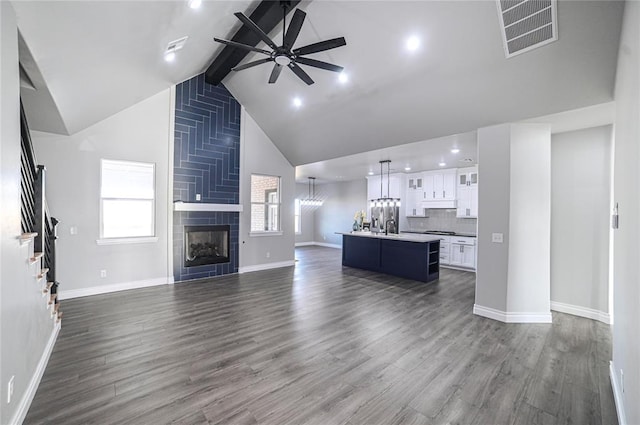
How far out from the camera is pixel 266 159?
7223mm

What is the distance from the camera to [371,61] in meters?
3.91

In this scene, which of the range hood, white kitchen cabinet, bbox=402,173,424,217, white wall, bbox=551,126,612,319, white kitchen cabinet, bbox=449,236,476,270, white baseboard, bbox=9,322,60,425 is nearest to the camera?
white baseboard, bbox=9,322,60,425

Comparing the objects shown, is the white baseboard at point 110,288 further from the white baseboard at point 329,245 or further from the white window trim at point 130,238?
the white baseboard at point 329,245

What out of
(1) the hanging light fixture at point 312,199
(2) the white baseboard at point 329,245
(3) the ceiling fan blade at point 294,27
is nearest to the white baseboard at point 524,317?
(3) the ceiling fan blade at point 294,27

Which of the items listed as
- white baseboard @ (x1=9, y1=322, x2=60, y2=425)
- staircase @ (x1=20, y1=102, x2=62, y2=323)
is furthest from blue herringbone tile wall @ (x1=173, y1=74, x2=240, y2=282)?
white baseboard @ (x1=9, y1=322, x2=60, y2=425)

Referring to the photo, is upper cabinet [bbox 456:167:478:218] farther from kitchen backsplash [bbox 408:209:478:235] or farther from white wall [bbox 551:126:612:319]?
white wall [bbox 551:126:612:319]

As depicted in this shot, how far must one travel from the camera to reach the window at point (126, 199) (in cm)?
516

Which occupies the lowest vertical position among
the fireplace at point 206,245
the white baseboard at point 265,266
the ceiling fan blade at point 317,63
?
the white baseboard at point 265,266

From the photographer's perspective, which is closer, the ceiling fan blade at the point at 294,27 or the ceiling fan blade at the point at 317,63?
the ceiling fan blade at the point at 294,27

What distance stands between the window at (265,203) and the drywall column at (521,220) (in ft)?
16.8

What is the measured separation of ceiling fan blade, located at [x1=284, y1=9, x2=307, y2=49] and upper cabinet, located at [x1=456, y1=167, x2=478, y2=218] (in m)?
6.36

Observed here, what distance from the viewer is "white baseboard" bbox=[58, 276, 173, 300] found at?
4666mm

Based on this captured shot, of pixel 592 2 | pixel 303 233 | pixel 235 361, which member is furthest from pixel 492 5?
pixel 303 233


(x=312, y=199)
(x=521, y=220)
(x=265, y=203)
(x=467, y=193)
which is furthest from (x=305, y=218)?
(x=521, y=220)
